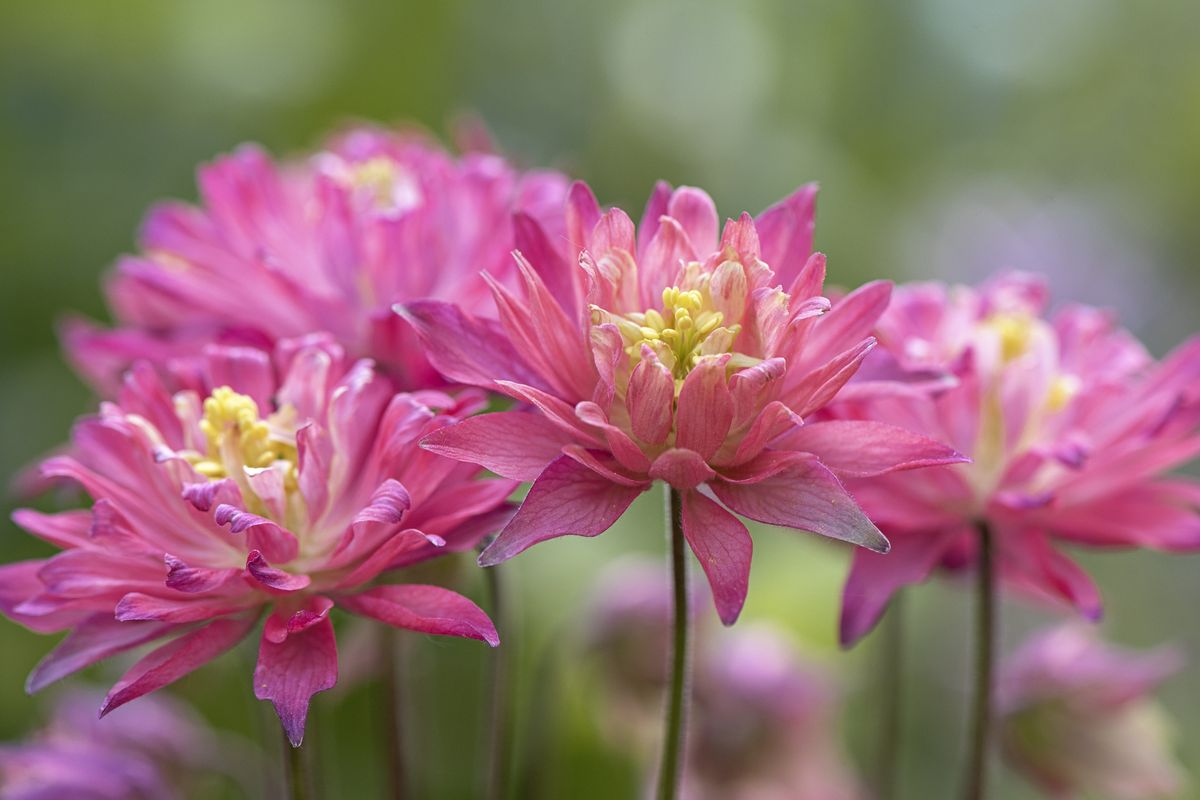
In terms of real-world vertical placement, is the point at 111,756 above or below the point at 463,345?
below

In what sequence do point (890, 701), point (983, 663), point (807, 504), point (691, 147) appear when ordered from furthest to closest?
point (691, 147) → point (890, 701) → point (983, 663) → point (807, 504)

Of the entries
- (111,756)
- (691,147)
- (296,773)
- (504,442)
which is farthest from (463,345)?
(691,147)

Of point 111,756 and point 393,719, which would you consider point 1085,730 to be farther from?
point 111,756

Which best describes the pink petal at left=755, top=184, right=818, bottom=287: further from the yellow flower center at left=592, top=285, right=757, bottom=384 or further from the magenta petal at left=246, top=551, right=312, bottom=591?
the magenta petal at left=246, top=551, right=312, bottom=591

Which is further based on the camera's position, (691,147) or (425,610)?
(691,147)

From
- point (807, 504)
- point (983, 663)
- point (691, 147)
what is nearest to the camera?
point (807, 504)

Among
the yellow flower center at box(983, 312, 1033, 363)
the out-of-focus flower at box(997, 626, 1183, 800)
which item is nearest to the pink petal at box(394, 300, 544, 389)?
the yellow flower center at box(983, 312, 1033, 363)

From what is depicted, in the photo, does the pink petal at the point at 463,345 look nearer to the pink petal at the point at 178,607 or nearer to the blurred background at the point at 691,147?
the pink petal at the point at 178,607
